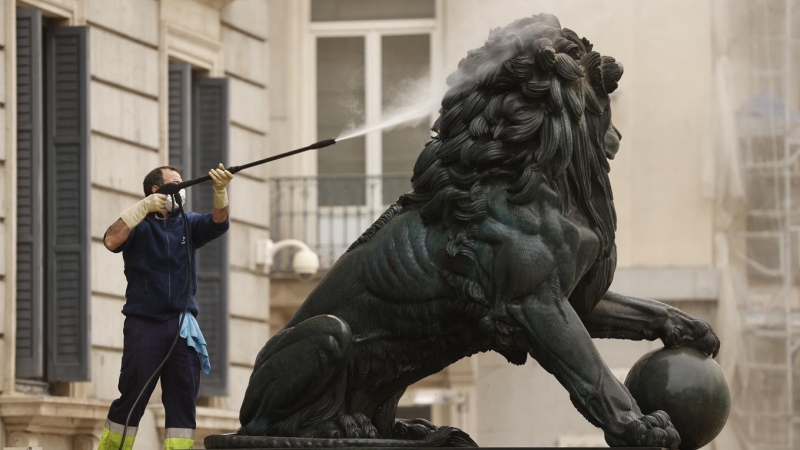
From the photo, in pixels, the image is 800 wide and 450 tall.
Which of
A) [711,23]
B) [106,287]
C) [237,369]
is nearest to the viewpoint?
[106,287]

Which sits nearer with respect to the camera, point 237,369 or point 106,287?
point 106,287

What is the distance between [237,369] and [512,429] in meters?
4.71

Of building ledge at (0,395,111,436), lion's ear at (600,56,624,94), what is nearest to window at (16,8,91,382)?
building ledge at (0,395,111,436)

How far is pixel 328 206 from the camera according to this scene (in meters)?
26.1

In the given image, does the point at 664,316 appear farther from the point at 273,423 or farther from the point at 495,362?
the point at 495,362

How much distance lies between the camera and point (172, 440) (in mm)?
9961

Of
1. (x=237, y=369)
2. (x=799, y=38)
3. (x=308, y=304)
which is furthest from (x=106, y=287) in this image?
(x=308, y=304)

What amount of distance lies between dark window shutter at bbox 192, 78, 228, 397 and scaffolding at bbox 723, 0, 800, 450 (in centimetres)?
518

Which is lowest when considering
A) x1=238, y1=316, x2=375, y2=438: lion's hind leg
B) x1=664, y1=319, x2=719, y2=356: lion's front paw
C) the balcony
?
x1=238, y1=316, x2=375, y2=438: lion's hind leg

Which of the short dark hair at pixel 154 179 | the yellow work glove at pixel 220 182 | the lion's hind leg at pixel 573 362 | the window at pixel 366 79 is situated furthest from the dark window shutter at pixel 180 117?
the lion's hind leg at pixel 573 362

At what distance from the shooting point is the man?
9961 mm

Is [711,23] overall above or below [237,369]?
above

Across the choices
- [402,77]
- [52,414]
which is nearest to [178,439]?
[52,414]

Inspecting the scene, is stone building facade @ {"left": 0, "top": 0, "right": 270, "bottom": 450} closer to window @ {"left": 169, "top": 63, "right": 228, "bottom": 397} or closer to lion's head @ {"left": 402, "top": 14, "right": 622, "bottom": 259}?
window @ {"left": 169, "top": 63, "right": 228, "bottom": 397}
